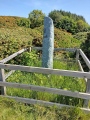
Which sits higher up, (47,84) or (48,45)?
(48,45)

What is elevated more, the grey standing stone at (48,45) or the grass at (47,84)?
the grey standing stone at (48,45)

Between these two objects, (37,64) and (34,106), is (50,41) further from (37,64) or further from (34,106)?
(34,106)

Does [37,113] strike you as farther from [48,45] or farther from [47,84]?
[48,45]

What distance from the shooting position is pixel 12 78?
21.8ft

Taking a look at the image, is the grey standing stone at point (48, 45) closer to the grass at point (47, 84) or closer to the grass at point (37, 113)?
the grass at point (47, 84)

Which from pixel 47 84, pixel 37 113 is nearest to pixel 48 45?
pixel 47 84

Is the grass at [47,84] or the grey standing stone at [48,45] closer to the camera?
the grass at [47,84]

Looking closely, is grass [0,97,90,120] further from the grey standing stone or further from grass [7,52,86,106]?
the grey standing stone

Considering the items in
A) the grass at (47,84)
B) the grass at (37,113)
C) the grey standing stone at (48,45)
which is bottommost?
the grass at (37,113)

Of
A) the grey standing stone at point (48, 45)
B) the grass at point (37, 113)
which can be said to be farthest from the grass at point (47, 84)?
the grey standing stone at point (48, 45)

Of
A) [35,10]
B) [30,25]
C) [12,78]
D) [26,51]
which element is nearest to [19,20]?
[30,25]

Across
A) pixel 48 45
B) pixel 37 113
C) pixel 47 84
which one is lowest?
pixel 37 113

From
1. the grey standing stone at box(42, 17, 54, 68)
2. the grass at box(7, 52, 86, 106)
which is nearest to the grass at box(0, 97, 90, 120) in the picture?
the grass at box(7, 52, 86, 106)

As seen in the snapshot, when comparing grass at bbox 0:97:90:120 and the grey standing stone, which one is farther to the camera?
the grey standing stone
